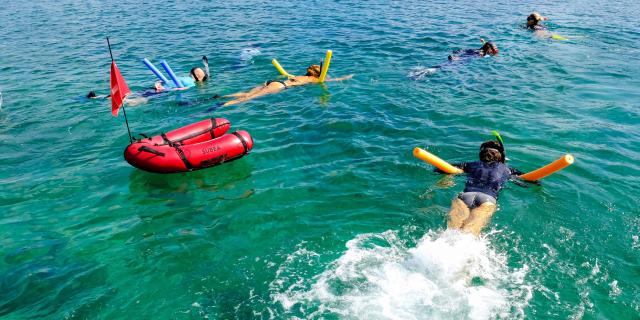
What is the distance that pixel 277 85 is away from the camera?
13766 mm

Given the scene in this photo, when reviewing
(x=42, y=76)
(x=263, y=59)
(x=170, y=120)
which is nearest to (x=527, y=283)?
(x=170, y=120)

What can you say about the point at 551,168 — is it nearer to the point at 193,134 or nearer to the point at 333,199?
the point at 333,199

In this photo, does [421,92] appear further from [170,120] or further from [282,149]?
[170,120]

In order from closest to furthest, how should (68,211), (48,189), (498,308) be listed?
(498,308) → (68,211) → (48,189)

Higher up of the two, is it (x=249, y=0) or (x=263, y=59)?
(x=249, y=0)

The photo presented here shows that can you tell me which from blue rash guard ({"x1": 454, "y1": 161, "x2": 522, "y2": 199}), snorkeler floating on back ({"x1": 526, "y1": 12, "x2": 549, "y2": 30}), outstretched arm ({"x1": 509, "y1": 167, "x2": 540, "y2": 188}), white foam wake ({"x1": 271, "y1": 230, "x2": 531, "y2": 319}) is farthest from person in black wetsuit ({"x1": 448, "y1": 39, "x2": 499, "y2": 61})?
white foam wake ({"x1": 271, "y1": 230, "x2": 531, "y2": 319})

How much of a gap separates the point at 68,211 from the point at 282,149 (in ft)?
14.9

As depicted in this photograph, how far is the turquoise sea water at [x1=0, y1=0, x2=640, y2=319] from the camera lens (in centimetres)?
575

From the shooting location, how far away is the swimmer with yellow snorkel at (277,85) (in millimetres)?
Answer: 13352

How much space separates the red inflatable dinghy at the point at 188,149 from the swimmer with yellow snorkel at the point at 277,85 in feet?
12.1

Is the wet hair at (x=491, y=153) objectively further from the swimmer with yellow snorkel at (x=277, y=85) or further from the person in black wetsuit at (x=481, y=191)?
the swimmer with yellow snorkel at (x=277, y=85)

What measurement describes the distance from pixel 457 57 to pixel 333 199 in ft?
34.8

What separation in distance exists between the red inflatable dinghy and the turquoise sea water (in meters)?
0.41

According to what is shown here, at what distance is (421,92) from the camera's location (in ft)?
43.5
